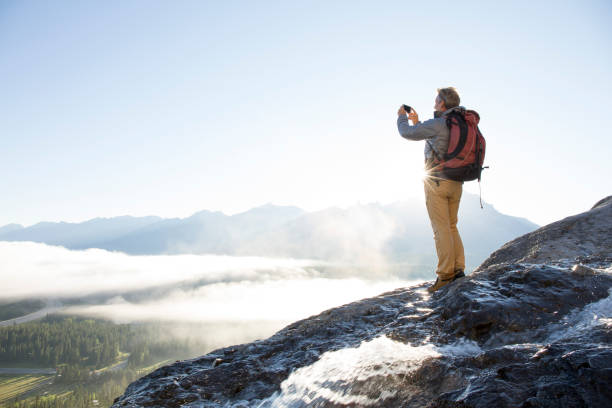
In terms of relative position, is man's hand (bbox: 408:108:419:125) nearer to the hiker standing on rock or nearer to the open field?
the hiker standing on rock

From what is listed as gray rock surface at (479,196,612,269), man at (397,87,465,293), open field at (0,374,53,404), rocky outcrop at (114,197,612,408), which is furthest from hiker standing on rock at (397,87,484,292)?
open field at (0,374,53,404)

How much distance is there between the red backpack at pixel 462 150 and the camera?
743cm

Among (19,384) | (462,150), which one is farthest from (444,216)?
(19,384)

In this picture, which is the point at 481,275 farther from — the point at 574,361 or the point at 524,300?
the point at 574,361

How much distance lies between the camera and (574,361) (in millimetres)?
2869

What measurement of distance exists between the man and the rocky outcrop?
0.88 m

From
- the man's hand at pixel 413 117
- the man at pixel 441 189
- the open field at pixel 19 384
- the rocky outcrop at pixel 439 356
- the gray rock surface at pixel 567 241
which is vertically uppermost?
the man's hand at pixel 413 117

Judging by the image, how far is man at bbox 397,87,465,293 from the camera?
7.70 meters

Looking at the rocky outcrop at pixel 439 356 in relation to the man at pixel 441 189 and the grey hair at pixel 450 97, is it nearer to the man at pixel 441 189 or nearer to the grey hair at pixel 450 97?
the man at pixel 441 189

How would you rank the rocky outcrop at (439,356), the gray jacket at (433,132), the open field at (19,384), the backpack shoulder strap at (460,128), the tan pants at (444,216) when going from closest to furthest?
1. the rocky outcrop at (439,356)
2. the backpack shoulder strap at (460,128)
3. the gray jacket at (433,132)
4. the tan pants at (444,216)
5. the open field at (19,384)

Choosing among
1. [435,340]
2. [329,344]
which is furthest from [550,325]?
[329,344]

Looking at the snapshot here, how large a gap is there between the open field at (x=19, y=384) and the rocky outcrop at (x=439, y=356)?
21861 cm

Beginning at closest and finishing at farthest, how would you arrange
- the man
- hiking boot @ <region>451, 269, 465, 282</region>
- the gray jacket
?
the gray jacket → the man → hiking boot @ <region>451, 269, 465, 282</region>

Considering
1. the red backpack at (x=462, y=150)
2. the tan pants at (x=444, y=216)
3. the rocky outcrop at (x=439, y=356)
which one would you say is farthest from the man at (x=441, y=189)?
the rocky outcrop at (x=439, y=356)
